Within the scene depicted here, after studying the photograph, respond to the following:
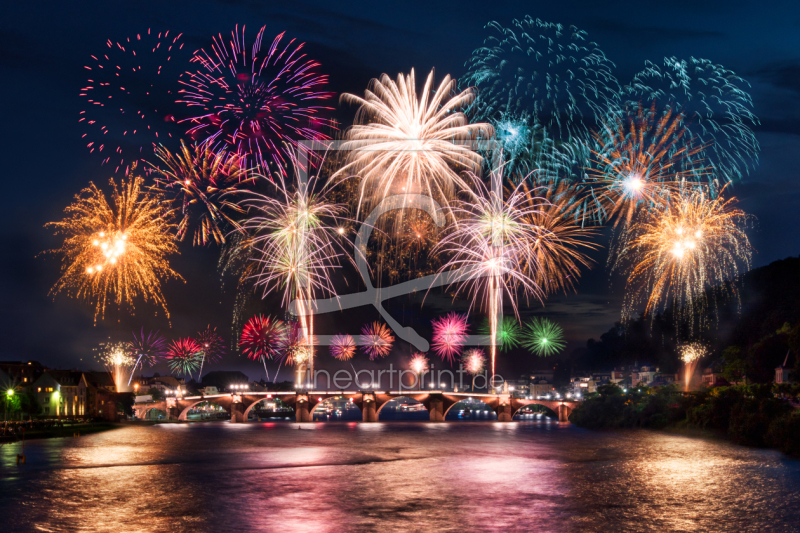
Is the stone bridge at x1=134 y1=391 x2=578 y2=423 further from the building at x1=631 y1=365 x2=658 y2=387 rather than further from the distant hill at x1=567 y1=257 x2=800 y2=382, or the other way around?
the building at x1=631 y1=365 x2=658 y2=387

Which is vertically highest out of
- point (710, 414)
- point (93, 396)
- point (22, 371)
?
point (22, 371)

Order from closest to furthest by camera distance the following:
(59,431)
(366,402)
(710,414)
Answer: (710,414), (59,431), (366,402)

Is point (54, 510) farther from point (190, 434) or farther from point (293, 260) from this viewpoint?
point (190, 434)

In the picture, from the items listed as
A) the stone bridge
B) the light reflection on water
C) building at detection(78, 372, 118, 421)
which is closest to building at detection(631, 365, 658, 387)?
the stone bridge

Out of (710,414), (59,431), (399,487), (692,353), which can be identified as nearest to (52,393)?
(59,431)

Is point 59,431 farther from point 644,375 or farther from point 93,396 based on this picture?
point 644,375

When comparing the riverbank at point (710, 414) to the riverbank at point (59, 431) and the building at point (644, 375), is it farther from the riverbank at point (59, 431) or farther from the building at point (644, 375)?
the riverbank at point (59, 431)
